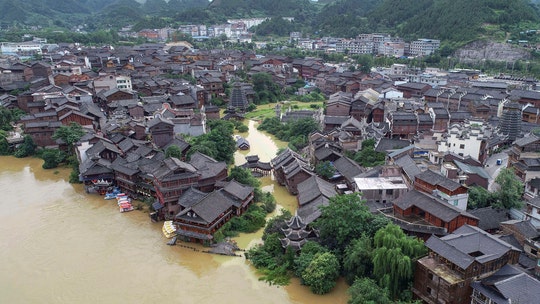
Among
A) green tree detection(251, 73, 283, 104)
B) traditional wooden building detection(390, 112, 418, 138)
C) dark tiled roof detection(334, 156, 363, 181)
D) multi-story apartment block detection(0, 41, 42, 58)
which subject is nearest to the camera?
dark tiled roof detection(334, 156, 363, 181)

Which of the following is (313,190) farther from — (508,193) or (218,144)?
(218,144)

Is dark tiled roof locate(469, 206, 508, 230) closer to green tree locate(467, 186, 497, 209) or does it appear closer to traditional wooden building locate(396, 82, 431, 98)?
green tree locate(467, 186, 497, 209)

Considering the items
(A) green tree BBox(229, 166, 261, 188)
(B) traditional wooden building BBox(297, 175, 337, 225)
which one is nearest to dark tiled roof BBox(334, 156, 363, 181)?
(B) traditional wooden building BBox(297, 175, 337, 225)

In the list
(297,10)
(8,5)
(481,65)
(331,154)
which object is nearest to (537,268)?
(331,154)

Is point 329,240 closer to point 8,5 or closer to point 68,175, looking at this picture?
point 68,175

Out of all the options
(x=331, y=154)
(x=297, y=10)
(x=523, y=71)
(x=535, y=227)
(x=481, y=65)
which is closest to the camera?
(x=535, y=227)

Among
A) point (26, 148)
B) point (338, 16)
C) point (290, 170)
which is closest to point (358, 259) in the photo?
point (290, 170)
